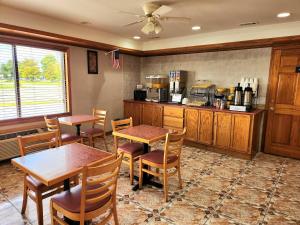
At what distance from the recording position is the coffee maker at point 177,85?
5.03 meters

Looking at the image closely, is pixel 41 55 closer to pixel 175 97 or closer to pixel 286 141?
pixel 175 97

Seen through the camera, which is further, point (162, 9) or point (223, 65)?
point (223, 65)

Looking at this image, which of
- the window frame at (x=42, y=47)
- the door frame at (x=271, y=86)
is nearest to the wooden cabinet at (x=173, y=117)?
the door frame at (x=271, y=86)

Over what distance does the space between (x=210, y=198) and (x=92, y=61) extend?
153 inches

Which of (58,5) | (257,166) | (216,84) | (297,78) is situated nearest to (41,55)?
(58,5)

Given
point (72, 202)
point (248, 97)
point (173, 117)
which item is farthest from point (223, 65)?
point (72, 202)

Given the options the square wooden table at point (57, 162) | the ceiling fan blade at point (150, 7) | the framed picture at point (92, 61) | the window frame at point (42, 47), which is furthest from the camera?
the framed picture at point (92, 61)

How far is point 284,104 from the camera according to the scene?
4043 mm

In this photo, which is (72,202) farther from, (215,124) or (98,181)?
(215,124)

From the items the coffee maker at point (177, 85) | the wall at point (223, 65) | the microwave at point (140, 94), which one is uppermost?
the wall at point (223, 65)

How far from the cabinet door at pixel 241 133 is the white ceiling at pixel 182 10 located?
178 cm

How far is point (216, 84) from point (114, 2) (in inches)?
118

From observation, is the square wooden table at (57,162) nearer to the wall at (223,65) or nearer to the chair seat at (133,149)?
the chair seat at (133,149)

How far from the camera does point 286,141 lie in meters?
4.08
